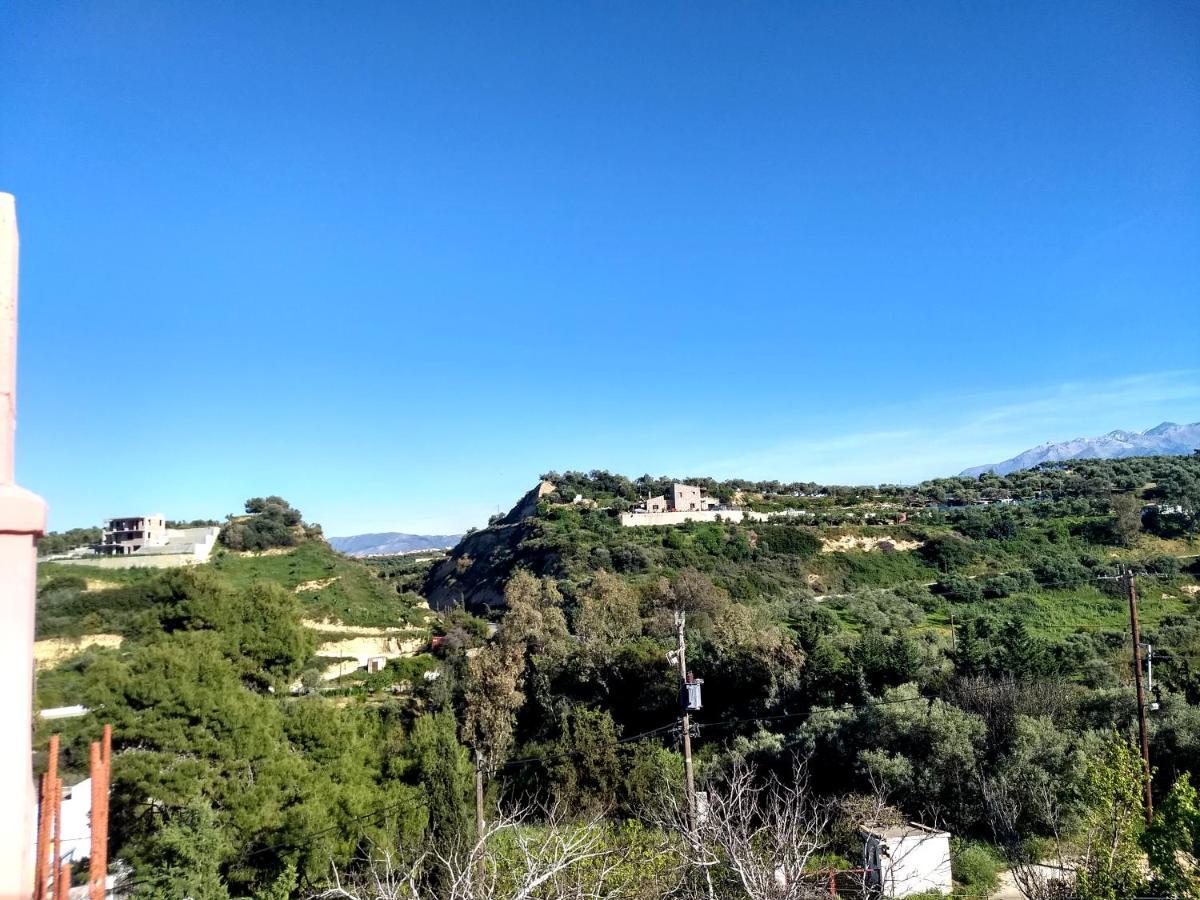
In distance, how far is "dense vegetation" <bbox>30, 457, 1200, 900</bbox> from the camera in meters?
11.6

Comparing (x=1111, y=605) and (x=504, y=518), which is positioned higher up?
(x=504, y=518)

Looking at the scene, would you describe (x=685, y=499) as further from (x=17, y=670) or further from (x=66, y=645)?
(x=17, y=670)

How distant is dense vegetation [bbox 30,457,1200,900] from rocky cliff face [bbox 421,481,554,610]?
8687mm

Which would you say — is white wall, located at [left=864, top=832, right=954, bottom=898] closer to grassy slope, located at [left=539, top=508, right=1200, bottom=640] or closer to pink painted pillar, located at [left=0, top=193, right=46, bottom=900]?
pink painted pillar, located at [left=0, top=193, right=46, bottom=900]

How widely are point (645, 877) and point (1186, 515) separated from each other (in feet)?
158

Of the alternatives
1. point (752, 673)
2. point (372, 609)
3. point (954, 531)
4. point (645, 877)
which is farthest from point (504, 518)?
point (645, 877)

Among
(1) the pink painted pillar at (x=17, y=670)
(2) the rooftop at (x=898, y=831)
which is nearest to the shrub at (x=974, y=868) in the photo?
(2) the rooftop at (x=898, y=831)

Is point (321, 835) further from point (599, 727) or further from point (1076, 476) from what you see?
point (1076, 476)

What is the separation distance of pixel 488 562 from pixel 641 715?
35.3 metres

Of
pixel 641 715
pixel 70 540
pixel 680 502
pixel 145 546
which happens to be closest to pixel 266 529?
pixel 145 546

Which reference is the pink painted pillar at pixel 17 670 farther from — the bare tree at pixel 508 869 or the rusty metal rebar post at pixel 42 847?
the bare tree at pixel 508 869

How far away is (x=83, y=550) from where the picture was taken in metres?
46.0

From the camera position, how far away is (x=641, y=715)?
23172 millimetres

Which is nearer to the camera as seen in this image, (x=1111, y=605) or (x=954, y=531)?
(x=1111, y=605)
